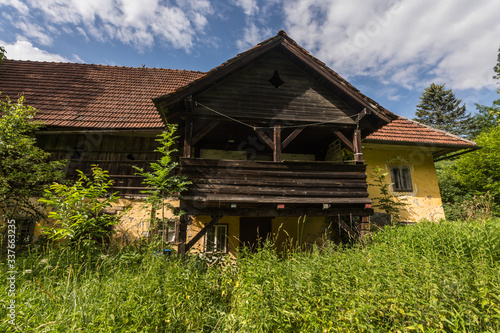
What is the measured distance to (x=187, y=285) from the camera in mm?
3307

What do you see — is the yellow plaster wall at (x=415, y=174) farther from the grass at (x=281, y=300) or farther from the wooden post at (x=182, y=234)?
the wooden post at (x=182, y=234)

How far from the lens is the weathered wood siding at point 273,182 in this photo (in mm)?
6137

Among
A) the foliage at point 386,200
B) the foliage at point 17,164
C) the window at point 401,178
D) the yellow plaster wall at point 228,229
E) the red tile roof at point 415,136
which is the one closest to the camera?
the foliage at point 17,164

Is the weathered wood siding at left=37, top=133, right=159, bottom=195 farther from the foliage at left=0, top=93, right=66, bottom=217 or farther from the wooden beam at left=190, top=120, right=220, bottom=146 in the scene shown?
the wooden beam at left=190, top=120, right=220, bottom=146

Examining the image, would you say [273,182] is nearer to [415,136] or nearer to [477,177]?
[415,136]

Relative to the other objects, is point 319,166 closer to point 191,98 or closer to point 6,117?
point 191,98

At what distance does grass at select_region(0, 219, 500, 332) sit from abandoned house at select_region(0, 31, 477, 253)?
4.93ft

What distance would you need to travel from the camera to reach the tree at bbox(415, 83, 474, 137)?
3634cm

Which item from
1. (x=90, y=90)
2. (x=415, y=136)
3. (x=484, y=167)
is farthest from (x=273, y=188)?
(x=484, y=167)

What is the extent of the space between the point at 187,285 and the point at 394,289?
8.94 ft

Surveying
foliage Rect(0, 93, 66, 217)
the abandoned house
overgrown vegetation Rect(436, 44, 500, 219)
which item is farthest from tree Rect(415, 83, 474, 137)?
foliage Rect(0, 93, 66, 217)

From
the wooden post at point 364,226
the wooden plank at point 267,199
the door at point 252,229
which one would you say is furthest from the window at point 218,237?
the wooden post at point 364,226

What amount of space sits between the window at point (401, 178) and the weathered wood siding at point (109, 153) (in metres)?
10.4

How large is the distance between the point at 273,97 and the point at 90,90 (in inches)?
361
